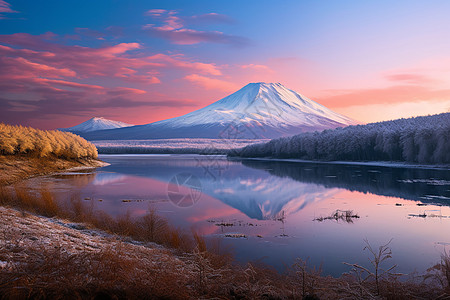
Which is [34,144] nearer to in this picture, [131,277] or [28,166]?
[28,166]

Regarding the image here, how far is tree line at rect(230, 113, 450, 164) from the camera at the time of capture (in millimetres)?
55062

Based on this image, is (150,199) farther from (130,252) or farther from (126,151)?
(126,151)

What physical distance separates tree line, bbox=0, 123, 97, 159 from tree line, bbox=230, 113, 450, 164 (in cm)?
5687

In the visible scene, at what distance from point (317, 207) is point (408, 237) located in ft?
24.9

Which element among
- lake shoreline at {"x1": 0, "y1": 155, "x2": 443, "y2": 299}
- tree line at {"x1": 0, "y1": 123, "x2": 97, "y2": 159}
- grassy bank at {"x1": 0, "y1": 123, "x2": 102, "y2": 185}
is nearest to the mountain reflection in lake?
lake shoreline at {"x1": 0, "y1": 155, "x2": 443, "y2": 299}

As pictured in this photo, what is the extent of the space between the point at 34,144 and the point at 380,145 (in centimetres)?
6432

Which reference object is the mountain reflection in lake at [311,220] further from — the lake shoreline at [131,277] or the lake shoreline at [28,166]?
the lake shoreline at [28,166]

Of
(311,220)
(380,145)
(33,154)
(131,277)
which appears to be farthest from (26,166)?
(380,145)

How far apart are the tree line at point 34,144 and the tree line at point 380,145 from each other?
5687 cm

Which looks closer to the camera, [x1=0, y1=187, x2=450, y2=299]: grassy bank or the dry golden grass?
[x1=0, y1=187, x2=450, y2=299]: grassy bank

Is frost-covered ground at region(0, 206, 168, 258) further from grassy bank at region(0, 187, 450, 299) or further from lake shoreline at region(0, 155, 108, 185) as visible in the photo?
lake shoreline at region(0, 155, 108, 185)

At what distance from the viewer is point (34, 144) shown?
4253 centimetres

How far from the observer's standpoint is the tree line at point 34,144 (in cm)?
3738

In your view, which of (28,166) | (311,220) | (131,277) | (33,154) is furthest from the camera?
(33,154)
